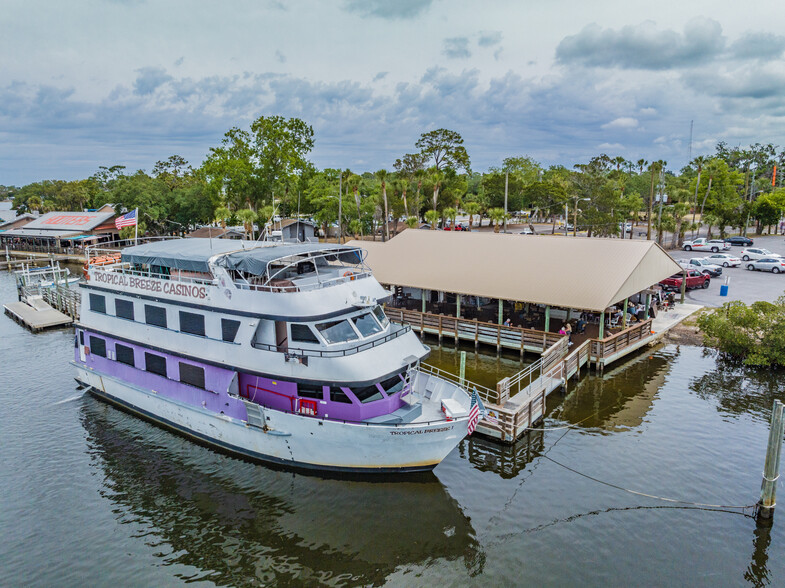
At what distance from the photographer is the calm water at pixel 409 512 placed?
13.7 meters

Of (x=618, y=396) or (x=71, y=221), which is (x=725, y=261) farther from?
(x=71, y=221)

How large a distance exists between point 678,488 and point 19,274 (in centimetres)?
5730

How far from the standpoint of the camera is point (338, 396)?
1689 centimetres

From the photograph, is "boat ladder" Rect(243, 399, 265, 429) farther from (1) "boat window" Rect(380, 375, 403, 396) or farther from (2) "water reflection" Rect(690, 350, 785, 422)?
(2) "water reflection" Rect(690, 350, 785, 422)

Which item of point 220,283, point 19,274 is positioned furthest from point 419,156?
point 220,283

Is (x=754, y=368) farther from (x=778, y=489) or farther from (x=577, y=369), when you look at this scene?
(x=778, y=489)

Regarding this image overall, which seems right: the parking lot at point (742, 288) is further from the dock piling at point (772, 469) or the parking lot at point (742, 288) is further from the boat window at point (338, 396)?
the boat window at point (338, 396)

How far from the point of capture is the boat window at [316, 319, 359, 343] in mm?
17547

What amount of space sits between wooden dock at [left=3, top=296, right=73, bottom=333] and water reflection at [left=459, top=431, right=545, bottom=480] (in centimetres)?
3436

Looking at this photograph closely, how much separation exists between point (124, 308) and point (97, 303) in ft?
7.20

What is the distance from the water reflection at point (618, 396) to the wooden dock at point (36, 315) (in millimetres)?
36651

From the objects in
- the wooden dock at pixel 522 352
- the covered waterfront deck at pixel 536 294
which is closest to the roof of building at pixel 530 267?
the covered waterfront deck at pixel 536 294

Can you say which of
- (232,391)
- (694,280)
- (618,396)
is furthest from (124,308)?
(694,280)

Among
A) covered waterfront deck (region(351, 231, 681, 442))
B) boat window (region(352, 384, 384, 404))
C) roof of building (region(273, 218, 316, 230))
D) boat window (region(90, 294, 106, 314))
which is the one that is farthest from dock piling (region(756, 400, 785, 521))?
roof of building (region(273, 218, 316, 230))
